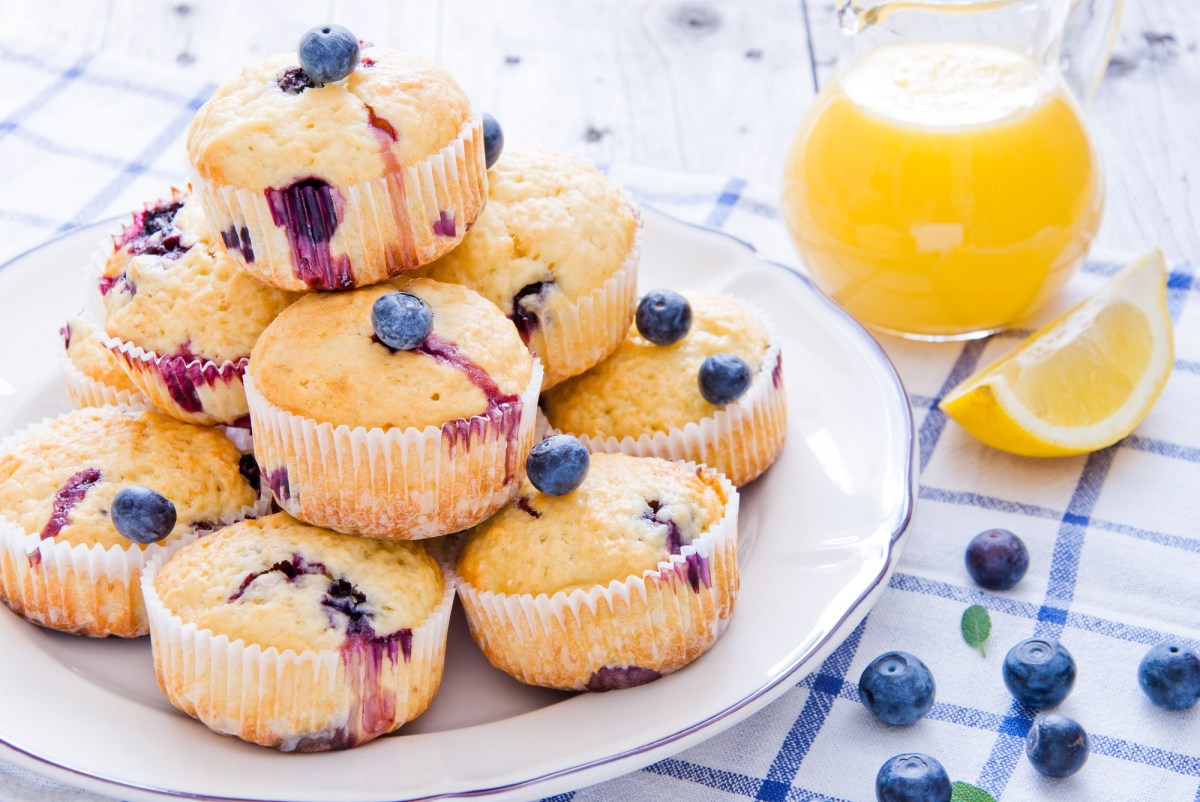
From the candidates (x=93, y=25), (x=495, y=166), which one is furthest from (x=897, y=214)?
(x=93, y=25)

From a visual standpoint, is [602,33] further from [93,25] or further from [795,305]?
[795,305]

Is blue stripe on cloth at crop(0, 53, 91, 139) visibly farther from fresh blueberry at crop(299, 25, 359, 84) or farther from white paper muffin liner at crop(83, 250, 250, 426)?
fresh blueberry at crop(299, 25, 359, 84)

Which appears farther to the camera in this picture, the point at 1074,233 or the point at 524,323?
the point at 1074,233

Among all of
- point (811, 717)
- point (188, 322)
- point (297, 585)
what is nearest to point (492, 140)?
point (188, 322)

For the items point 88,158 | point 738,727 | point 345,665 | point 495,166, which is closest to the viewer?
point 345,665

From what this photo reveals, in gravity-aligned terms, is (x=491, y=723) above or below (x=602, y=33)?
above

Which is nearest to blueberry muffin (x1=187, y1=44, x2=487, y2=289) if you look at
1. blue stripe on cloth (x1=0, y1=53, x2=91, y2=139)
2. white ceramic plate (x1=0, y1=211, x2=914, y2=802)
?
white ceramic plate (x1=0, y1=211, x2=914, y2=802)
